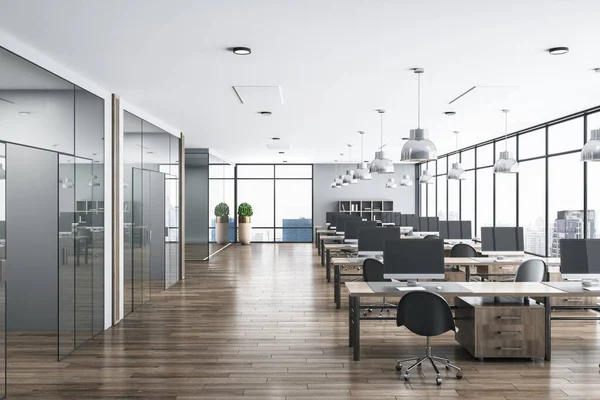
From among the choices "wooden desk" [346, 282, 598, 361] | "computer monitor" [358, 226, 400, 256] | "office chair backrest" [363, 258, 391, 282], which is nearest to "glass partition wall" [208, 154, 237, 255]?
"computer monitor" [358, 226, 400, 256]

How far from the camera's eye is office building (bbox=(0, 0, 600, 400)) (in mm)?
4312

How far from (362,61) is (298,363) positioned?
3045mm

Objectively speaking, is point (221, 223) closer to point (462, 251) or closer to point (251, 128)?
point (251, 128)

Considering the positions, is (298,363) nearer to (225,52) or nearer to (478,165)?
(225,52)

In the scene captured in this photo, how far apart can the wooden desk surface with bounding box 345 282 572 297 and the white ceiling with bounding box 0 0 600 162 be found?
2.27m

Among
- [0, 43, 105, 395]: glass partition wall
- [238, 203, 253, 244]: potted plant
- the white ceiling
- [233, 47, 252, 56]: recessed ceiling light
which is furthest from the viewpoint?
[238, 203, 253, 244]: potted plant

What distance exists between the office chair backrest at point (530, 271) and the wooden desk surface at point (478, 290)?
46cm

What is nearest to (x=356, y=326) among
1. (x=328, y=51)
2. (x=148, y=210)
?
(x=328, y=51)

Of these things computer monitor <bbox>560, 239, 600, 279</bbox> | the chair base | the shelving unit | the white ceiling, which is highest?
the white ceiling

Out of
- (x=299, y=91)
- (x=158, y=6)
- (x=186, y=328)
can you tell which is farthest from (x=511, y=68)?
(x=186, y=328)

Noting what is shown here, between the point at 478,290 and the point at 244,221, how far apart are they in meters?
14.7

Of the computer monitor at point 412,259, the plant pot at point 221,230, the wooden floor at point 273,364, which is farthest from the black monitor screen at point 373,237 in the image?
the plant pot at point 221,230

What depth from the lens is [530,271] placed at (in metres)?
6.25

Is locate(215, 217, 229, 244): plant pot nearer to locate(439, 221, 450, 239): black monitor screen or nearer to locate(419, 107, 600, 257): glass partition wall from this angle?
locate(419, 107, 600, 257): glass partition wall
